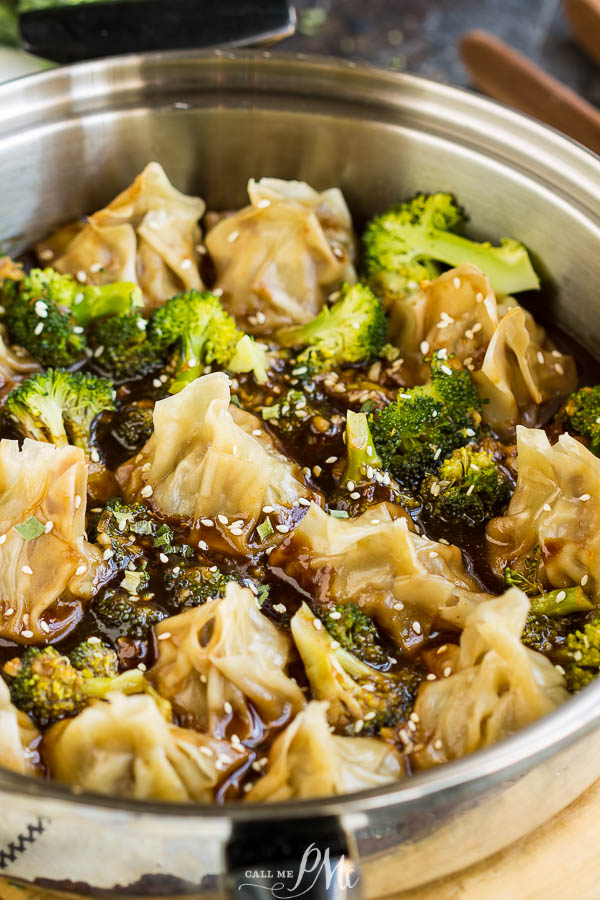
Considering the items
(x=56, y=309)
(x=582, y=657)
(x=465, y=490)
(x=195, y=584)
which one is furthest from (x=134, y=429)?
(x=582, y=657)

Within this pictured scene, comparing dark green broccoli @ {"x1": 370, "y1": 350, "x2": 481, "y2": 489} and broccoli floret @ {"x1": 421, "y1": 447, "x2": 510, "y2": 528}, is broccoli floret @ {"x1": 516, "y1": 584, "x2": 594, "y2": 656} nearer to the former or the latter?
broccoli floret @ {"x1": 421, "y1": 447, "x2": 510, "y2": 528}

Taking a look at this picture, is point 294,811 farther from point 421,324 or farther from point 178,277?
point 178,277

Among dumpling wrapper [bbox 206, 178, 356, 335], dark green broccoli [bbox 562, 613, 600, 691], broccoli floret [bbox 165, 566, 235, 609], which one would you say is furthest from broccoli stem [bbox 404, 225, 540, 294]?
broccoli floret [bbox 165, 566, 235, 609]

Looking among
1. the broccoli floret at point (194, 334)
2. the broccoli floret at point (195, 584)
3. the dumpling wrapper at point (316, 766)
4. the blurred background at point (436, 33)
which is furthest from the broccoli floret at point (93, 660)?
the blurred background at point (436, 33)

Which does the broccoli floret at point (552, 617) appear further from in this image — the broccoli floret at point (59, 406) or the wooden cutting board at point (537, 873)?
the broccoli floret at point (59, 406)

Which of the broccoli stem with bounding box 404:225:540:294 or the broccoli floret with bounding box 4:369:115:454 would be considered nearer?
the broccoli floret with bounding box 4:369:115:454

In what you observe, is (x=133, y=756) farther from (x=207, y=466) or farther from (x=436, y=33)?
(x=436, y=33)

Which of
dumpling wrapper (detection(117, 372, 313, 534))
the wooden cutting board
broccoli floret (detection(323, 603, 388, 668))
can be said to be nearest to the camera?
the wooden cutting board

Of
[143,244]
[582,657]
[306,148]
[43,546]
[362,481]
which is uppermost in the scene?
[306,148]
